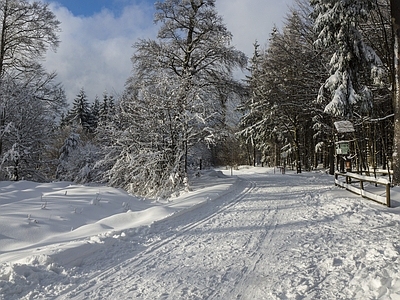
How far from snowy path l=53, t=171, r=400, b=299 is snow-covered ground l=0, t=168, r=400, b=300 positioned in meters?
0.01

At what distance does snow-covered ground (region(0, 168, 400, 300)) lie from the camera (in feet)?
11.4

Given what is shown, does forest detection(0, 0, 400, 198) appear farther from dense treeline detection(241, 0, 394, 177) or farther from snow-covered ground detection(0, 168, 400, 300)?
snow-covered ground detection(0, 168, 400, 300)

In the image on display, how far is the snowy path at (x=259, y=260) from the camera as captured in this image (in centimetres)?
342

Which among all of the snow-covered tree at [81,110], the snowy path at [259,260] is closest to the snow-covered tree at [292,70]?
the snowy path at [259,260]

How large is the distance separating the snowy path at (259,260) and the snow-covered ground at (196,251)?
1 cm

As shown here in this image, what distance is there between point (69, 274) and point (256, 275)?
2439 mm

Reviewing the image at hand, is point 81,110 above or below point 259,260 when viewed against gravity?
above

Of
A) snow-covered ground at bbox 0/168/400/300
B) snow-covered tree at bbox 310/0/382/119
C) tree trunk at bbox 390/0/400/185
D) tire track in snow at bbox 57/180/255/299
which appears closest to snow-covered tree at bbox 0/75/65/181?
snow-covered ground at bbox 0/168/400/300

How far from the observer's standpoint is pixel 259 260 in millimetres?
4379

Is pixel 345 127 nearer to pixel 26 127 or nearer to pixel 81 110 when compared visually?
pixel 26 127

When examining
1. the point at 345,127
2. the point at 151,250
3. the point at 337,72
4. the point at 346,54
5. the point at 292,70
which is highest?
the point at 292,70

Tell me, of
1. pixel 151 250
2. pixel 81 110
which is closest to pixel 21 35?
pixel 151 250

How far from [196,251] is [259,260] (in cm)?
104

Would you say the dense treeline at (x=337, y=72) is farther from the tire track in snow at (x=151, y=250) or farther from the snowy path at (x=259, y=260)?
the tire track in snow at (x=151, y=250)
